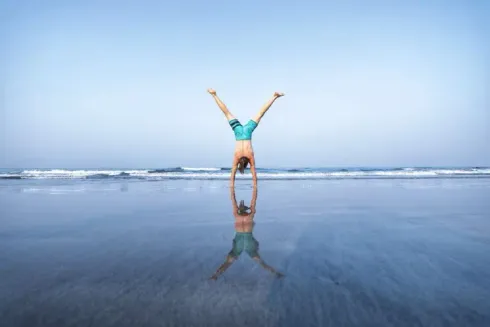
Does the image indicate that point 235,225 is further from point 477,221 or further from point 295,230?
point 477,221

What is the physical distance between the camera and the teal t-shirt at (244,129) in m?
9.78

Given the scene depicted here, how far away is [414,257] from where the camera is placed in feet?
10.9

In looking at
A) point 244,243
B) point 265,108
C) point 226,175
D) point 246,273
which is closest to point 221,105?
point 265,108

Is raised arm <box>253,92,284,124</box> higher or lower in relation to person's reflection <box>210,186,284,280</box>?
higher

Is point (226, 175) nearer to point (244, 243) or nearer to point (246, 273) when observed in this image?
point (244, 243)

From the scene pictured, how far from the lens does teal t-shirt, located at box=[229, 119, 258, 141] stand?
9.78 m

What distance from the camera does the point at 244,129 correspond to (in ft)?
32.1

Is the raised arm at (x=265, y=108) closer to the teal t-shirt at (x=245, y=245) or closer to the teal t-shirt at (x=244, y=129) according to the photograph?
the teal t-shirt at (x=244, y=129)

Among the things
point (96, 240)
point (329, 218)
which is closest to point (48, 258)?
point (96, 240)

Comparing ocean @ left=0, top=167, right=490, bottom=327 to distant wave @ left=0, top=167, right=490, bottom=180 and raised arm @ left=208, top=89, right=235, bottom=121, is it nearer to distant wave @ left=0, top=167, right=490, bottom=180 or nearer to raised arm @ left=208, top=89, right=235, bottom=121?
raised arm @ left=208, top=89, right=235, bottom=121

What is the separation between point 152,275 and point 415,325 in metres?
1.87

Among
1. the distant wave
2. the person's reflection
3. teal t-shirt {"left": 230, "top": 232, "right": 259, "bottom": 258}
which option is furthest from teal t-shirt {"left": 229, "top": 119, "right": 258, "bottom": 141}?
the distant wave

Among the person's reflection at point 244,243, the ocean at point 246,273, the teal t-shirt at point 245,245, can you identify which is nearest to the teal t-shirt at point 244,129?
the person's reflection at point 244,243

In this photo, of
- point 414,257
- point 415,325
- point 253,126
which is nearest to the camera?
point 415,325
